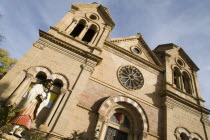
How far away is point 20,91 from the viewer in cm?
836

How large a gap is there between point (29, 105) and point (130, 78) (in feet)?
31.1

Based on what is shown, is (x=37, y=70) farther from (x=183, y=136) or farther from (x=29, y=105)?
(x=183, y=136)

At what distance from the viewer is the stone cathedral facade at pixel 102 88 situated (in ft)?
29.2

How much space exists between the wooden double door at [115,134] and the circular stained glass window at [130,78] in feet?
12.3

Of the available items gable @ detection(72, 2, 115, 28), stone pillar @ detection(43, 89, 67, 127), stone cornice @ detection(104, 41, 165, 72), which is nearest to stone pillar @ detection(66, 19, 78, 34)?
gable @ detection(72, 2, 115, 28)

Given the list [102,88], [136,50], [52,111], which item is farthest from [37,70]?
[136,50]

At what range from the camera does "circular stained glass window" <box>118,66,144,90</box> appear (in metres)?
13.0

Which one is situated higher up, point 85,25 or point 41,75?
point 85,25

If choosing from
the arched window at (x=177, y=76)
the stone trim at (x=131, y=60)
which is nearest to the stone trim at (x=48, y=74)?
the stone trim at (x=131, y=60)

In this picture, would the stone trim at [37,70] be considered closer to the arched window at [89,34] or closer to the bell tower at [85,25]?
the bell tower at [85,25]

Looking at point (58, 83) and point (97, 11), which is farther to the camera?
point (97, 11)

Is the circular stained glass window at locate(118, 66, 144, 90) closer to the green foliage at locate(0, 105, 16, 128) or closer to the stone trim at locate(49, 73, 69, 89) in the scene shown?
the stone trim at locate(49, 73, 69, 89)

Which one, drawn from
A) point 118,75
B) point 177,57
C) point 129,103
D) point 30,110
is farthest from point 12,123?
point 177,57

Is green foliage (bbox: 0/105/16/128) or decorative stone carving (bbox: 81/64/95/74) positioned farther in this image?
decorative stone carving (bbox: 81/64/95/74)
